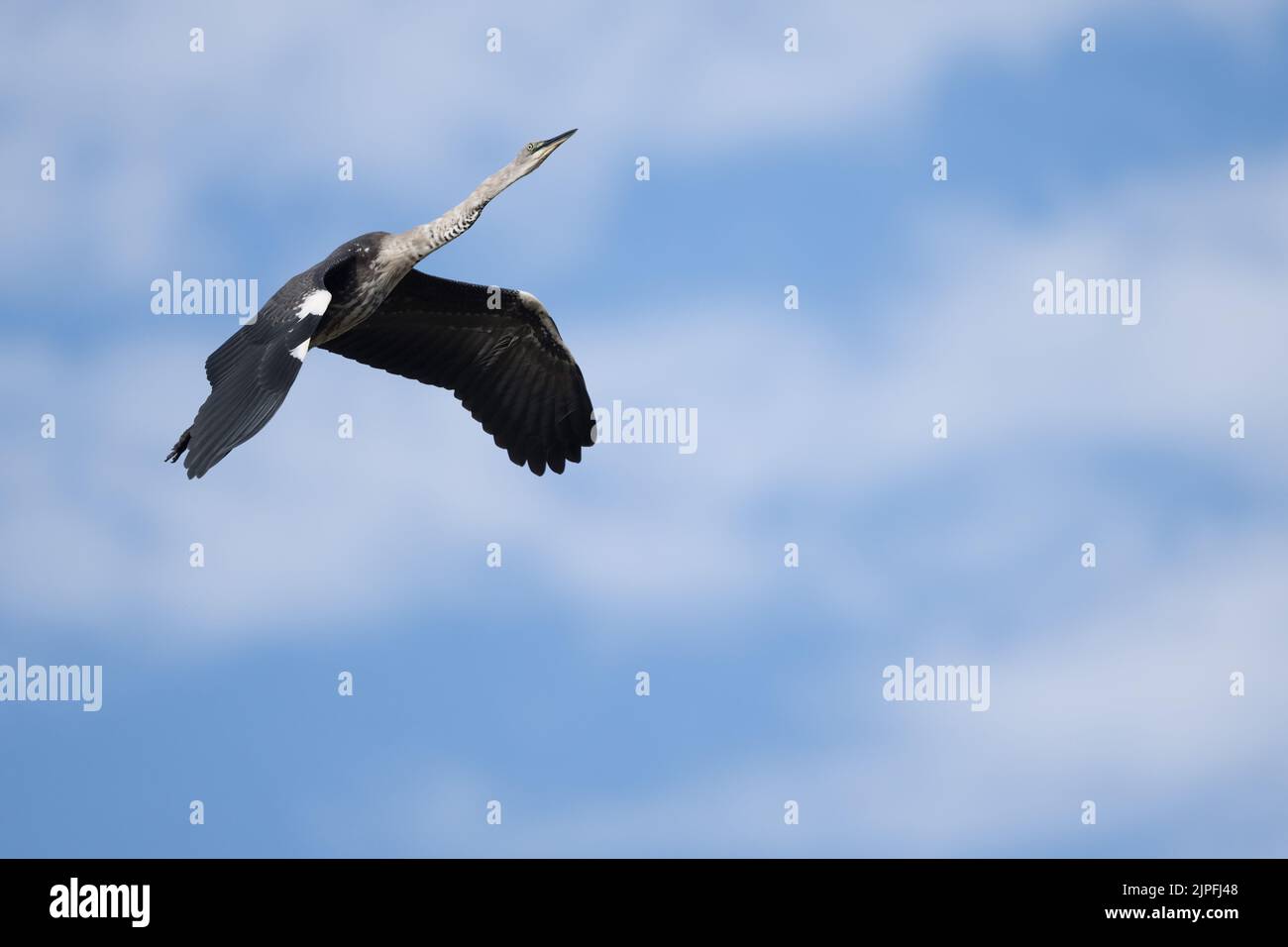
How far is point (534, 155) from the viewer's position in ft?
73.4

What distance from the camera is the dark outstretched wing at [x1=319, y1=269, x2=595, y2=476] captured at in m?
23.8

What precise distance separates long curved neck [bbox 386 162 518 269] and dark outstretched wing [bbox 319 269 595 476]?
1878 mm

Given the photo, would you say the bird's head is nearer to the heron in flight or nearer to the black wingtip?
the heron in flight

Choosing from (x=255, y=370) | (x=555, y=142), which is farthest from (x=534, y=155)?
(x=255, y=370)

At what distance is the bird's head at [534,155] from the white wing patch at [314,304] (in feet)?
9.83

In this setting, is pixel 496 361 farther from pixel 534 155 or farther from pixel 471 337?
pixel 534 155

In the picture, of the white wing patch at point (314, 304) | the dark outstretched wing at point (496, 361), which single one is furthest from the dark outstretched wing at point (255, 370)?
the dark outstretched wing at point (496, 361)

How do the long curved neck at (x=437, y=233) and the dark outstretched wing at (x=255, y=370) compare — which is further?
the long curved neck at (x=437, y=233)

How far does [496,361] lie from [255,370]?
5350mm

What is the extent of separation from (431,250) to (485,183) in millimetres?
1004

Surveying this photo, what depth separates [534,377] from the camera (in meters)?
24.2

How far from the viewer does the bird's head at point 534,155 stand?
2228 cm

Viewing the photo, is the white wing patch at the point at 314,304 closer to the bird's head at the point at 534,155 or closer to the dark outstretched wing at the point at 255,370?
the dark outstretched wing at the point at 255,370

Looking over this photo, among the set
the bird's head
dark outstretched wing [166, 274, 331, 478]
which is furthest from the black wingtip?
the bird's head
